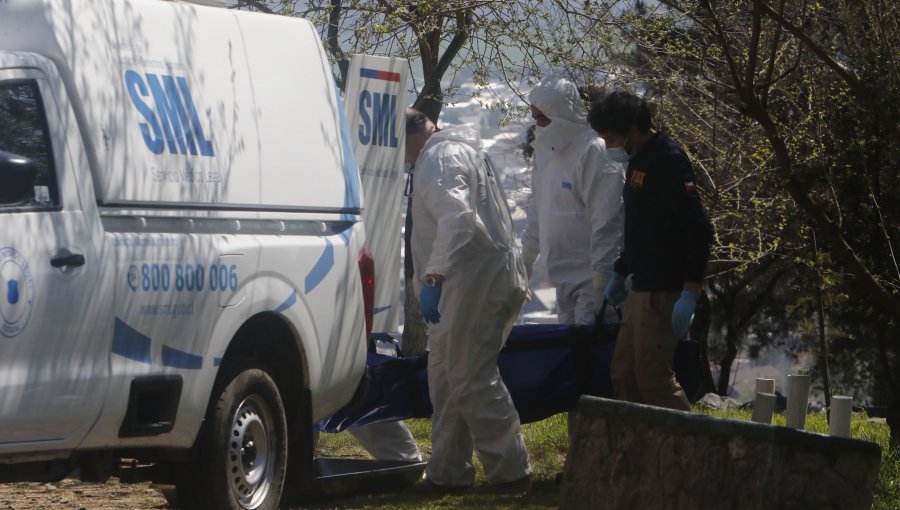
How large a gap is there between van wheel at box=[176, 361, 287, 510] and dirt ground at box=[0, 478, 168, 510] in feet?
3.11

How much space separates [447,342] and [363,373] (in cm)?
52

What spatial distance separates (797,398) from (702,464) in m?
2.04

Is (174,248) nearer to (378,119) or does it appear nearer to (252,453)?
(252,453)

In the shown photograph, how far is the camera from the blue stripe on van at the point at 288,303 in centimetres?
602

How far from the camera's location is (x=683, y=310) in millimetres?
6402

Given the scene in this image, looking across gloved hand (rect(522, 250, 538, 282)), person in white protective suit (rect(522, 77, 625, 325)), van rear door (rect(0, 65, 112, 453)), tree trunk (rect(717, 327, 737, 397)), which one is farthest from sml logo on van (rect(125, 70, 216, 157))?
tree trunk (rect(717, 327, 737, 397))

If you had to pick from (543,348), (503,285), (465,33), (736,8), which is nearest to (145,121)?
(503,285)

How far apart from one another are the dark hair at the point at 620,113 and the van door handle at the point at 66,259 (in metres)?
2.71

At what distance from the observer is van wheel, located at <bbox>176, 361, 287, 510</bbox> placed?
567 cm

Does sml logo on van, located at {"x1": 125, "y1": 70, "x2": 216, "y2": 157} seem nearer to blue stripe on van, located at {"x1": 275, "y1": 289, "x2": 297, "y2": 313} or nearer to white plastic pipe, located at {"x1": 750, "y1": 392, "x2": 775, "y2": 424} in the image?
blue stripe on van, located at {"x1": 275, "y1": 289, "x2": 297, "y2": 313}

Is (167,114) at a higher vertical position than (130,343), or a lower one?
higher

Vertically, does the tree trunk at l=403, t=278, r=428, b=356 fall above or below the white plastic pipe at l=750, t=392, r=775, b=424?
below

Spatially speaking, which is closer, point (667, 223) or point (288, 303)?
point (288, 303)

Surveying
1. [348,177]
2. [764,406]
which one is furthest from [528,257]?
[764,406]
